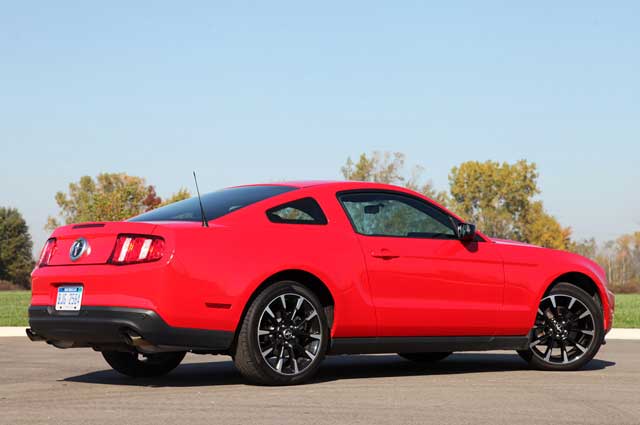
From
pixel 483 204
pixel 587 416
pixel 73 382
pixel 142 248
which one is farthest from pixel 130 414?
pixel 483 204

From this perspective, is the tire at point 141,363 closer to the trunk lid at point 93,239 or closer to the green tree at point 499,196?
the trunk lid at point 93,239

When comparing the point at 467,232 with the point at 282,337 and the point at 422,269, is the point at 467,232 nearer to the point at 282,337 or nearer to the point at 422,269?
the point at 422,269

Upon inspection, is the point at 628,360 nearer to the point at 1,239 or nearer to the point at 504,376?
the point at 504,376

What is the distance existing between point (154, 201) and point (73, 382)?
98811mm

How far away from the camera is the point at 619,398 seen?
714cm

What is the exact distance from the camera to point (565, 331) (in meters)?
9.20

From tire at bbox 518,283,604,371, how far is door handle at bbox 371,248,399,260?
5.68 feet

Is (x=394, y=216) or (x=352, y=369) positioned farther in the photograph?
(x=352, y=369)

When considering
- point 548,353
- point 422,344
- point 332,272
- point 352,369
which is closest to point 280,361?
point 332,272

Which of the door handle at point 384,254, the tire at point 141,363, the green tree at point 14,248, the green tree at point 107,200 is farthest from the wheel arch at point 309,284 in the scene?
the green tree at point 14,248

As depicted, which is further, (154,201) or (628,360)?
(154,201)

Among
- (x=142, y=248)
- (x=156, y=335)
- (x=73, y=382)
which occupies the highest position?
(x=142, y=248)

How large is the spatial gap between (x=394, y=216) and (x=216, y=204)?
173cm

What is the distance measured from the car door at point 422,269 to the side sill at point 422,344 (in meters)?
0.05
